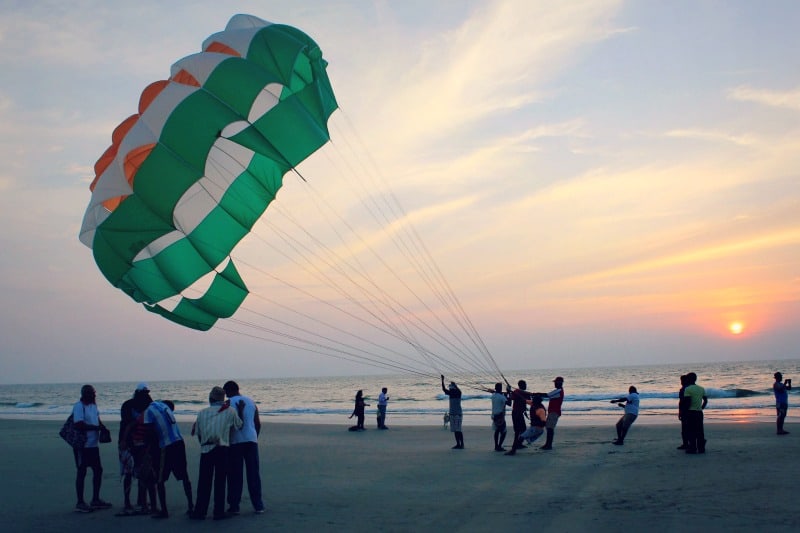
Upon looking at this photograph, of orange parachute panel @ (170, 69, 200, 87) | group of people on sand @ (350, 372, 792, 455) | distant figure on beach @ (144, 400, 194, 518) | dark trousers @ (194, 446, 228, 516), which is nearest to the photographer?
dark trousers @ (194, 446, 228, 516)

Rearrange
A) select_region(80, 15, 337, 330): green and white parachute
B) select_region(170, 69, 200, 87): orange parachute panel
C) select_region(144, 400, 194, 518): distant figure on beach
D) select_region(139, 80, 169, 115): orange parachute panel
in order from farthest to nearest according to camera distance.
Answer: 1. select_region(139, 80, 169, 115): orange parachute panel
2. select_region(170, 69, 200, 87): orange parachute panel
3. select_region(80, 15, 337, 330): green and white parachute
4. select_region(144, 400, 194, 518): distant figure on beach

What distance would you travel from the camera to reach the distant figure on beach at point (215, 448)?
6891mm

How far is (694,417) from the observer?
11.1m

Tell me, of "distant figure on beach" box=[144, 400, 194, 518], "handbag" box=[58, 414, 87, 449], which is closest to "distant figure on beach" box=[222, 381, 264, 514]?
"distant figure on beach" box=[144, 400, 194, 518]

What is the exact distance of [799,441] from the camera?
40.4ft

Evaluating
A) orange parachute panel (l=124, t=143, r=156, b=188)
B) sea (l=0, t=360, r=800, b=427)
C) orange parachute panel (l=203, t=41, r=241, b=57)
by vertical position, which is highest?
orange parachute panel (l=203, t=41, r=241, b=57)

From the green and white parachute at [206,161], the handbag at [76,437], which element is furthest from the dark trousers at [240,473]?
the green and white parachute at [206,161]

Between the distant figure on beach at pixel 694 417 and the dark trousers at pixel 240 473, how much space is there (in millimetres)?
7191

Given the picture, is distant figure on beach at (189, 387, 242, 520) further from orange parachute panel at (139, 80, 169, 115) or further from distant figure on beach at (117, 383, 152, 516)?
orange parachute panel at (139, 80, 169, 115)

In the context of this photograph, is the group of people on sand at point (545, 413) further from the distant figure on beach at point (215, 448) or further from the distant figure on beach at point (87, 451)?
the distant figure on beach at point (87, 451)

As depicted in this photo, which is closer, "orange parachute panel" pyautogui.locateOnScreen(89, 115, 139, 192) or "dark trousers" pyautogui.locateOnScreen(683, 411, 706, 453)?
"orange parachute panel" pyautogui.locateOnScreen(89, 115, 139, 192)

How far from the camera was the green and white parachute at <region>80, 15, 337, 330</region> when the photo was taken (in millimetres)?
8648

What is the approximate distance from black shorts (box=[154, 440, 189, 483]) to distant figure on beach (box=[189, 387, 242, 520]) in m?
0.43

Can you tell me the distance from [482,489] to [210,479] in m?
3.24
